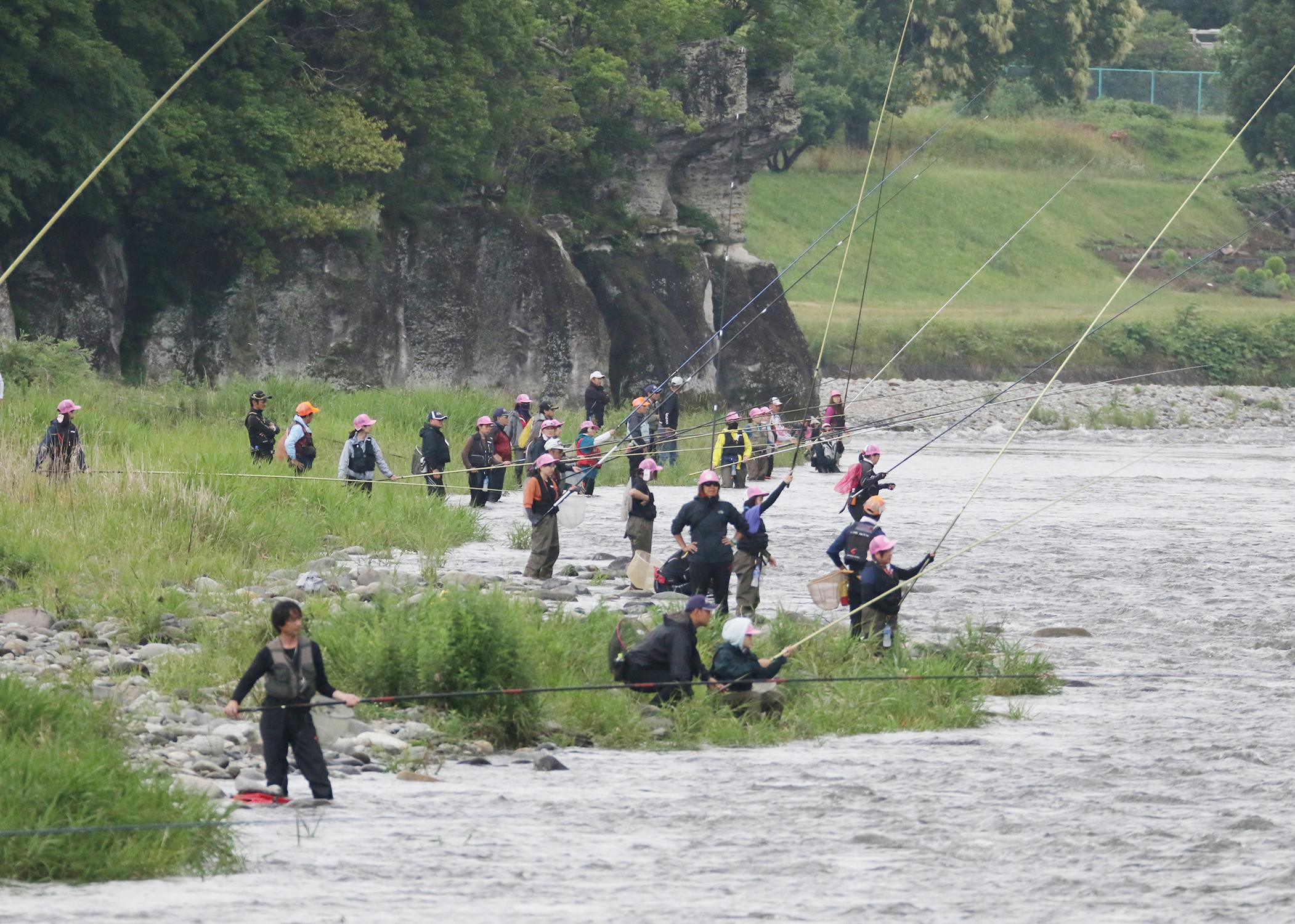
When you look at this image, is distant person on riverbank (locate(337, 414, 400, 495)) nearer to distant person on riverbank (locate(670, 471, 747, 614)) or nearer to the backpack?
distant person on riverbank (locate(670, 471, 747, 614))

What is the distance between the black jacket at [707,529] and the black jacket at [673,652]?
2539mm

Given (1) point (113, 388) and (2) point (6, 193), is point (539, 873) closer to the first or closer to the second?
(1) point (113, 388)

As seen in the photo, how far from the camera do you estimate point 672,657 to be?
1290 centimetres

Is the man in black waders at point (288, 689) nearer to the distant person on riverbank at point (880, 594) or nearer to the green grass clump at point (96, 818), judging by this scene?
the green grass clump at point (96, 818)

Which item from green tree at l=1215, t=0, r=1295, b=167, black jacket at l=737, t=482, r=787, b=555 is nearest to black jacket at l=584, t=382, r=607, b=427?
black jacket at l=737, t=482, r=787, b=555

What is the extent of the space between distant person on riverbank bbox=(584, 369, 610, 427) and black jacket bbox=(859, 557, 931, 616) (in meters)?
15.9

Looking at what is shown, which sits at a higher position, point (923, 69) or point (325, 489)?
point (923, 69)

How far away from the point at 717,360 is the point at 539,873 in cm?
3696

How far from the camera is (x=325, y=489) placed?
2133 centimetres

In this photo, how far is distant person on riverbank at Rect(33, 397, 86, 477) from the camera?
18.9 metres

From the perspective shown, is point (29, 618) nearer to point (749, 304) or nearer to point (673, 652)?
point (673, 652)

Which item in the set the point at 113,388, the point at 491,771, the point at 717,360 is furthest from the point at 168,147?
the point at 491,771

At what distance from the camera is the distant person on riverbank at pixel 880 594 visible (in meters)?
14.6

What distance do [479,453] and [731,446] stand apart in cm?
366
